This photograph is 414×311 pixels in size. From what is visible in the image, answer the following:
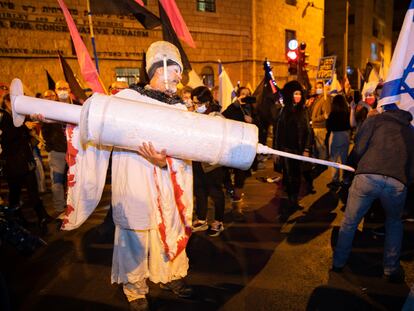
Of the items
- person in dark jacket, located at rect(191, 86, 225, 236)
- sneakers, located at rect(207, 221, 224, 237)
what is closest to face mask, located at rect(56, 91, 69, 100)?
person in dark jacket, located at rect(191, 86, 225, 236)

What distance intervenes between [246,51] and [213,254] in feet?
55.5

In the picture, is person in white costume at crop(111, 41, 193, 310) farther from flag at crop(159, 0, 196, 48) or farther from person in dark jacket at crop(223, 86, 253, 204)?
person in dark jacket at crop(223, 86, 253, 204)

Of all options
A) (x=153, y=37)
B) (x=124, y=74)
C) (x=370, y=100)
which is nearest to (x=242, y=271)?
(x=370, y=100)

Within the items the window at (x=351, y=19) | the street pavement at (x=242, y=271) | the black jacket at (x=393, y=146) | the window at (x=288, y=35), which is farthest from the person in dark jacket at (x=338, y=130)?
the window at (x=351, y=19)

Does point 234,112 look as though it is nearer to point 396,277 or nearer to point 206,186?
point 206,186

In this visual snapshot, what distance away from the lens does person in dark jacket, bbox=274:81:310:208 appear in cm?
541

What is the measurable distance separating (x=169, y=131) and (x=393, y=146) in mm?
2174

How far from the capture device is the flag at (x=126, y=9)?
535 centimetres

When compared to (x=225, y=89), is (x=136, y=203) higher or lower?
lower

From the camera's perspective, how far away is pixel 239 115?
558cm

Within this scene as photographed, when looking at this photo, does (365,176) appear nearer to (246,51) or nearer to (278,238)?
(278,238)

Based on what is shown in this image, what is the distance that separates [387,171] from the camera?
3.09 metres

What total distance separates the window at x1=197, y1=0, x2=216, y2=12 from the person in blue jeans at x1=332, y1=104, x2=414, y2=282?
16.4 m

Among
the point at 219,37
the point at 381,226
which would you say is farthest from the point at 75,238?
the point at 219,37
